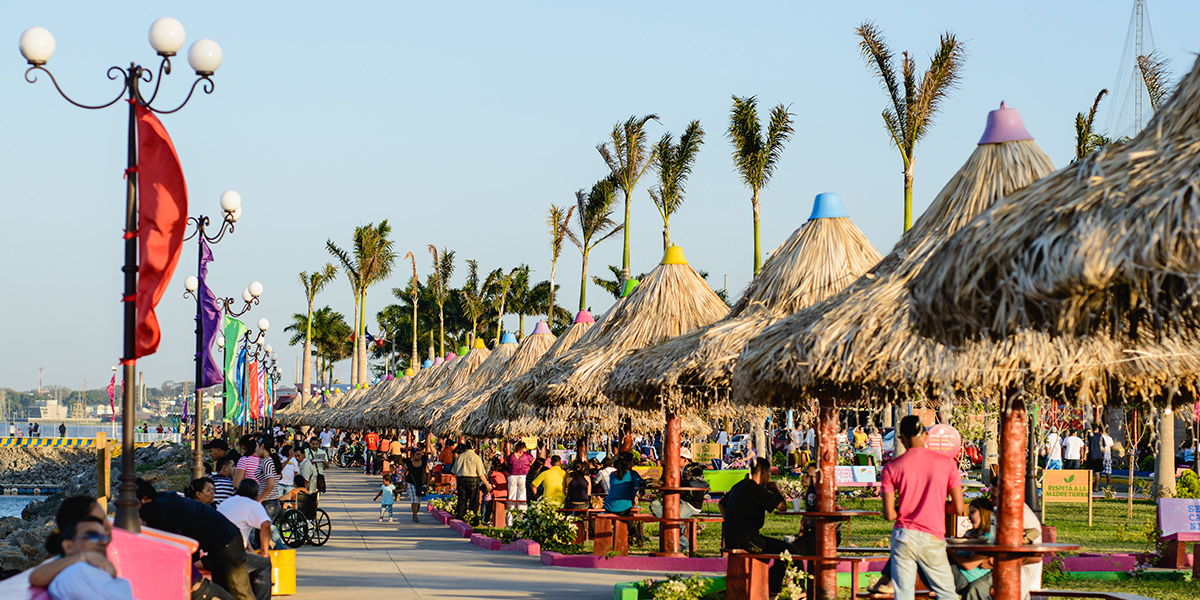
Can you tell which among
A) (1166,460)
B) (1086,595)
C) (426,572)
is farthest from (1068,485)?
(1086,595)

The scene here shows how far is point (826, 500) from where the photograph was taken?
39.4 ft

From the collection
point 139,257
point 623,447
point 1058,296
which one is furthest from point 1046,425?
point 1058,296

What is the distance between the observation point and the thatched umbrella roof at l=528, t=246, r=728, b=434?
15930 mm

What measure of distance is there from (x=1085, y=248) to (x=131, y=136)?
8.12 m

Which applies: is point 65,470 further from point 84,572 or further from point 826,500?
point 84,572

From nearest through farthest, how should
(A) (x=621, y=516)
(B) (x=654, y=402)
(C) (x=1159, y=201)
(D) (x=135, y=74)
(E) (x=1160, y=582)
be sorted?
(C) (x=1159, y=201) < (D) (x=135, y=74) < (E) (x=1160, y=582) < (B) (x=654, y=402) < (A) (x=621, y=516)

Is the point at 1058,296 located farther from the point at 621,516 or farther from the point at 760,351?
the point at 621,516

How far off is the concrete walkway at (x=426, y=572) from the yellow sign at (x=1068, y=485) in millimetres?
7430

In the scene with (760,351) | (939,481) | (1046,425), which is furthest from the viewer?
(1046,425)

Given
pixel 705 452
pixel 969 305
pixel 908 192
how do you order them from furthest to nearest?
pixel 705 452 → pixel 908 192 → pixel 969 305

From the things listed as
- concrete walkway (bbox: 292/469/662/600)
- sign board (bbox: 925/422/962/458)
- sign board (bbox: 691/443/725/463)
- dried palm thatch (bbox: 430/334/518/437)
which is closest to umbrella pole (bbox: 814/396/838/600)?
concrete walkway (bbox: 292/469/662/600)

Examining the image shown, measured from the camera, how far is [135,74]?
10.8m

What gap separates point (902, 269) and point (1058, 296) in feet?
11.7

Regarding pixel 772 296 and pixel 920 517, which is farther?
pixel 772 296
